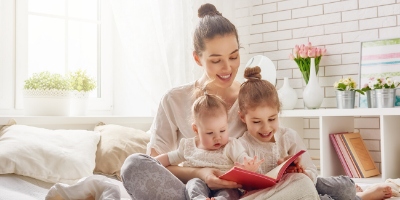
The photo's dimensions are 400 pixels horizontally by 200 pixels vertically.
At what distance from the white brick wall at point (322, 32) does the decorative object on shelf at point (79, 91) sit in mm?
1488

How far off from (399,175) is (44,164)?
90.3 inches

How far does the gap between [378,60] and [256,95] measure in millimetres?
1800

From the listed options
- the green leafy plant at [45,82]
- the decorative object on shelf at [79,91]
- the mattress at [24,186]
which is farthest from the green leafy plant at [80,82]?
the mattress at [24,186]

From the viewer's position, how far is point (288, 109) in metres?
3.01

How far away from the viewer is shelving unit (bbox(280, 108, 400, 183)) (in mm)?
2438

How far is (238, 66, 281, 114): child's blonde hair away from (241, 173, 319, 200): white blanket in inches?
13.8

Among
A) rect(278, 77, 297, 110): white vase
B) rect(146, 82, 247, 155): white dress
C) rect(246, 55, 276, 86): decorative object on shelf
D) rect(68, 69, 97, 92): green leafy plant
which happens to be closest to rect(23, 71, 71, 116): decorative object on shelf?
rect(68, 69, 97, 92): green leafy plant

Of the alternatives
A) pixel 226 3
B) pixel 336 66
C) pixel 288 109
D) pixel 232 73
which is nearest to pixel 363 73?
pixel 336 66

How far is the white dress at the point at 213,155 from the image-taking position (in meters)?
1.37

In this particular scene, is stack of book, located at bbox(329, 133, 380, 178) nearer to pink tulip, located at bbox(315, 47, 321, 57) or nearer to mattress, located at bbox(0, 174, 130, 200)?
pink tulip, located at bbox(315, 47, 321, 57)

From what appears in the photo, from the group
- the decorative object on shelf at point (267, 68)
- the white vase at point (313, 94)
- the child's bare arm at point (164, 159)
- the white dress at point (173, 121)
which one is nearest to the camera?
the child's bare arm at point (164, 159)

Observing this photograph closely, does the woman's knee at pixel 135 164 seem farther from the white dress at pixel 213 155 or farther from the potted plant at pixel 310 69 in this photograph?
the potted plant at pixel 310 69

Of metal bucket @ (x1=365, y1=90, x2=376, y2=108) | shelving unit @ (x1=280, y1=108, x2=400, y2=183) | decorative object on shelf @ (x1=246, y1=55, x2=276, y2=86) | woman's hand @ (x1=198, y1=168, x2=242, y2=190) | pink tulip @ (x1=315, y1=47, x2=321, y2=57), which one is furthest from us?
decorative object on shelf @ (x1=246, y1=55, x2=276, y2=86)

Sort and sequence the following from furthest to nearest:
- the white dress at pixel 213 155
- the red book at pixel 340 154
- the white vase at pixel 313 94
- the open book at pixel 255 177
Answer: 1. the white vase at pixel 313 94
2. the red book at pixel 340 154
3. the white dress at pixel 213 155
4. the open book at pixel 255 177
